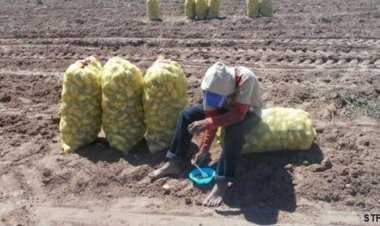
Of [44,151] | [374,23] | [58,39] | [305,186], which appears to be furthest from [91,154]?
[374,23]

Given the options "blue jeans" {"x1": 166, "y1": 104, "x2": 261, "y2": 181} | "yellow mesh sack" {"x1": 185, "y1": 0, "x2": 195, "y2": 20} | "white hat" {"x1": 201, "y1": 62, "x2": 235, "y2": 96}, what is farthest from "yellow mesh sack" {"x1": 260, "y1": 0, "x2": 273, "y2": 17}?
"white hat" {"x1": 201, "y1": 62, "x2": 235, "y2": 96}

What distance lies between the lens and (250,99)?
15.7ft

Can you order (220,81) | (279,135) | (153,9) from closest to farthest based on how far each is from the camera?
(220,81) → (279,135) → (153,9)

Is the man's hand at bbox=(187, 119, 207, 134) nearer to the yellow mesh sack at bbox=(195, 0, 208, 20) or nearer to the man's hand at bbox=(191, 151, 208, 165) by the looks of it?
the man's hand at bbox=(191, 151, 208, 165)

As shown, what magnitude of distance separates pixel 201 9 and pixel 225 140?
27.3ft

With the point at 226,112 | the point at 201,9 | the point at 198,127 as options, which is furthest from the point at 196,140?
the point at 201,9

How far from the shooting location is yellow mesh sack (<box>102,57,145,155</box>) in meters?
5.28

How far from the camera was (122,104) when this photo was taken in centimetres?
539

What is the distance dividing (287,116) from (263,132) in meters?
0.34

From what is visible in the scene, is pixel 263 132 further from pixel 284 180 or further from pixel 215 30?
pixel 215 30

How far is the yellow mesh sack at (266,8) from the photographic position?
1244cm

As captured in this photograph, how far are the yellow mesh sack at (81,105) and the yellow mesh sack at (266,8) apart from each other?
7622 mm

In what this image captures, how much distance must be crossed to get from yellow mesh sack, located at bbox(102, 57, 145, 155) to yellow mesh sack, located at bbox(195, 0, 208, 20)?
745 centimetres

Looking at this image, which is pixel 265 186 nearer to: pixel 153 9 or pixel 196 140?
pixel 196 140
